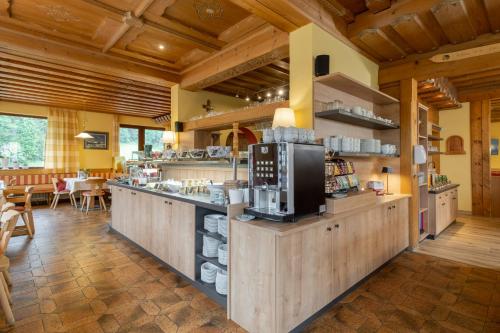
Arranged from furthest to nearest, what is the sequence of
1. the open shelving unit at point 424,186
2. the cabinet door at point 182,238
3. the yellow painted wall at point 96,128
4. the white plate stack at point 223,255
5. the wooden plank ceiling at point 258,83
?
1. the yellow painted wall at point 96,128
2. the wooden plank ceiling at point 258,83
3. the open shelving unit at point 424,186
4. the cabinet door at point 182,238
5. the white plate stack at point 223,255

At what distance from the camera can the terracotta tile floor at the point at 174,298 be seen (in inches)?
84.7

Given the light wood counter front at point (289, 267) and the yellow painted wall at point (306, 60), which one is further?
the yellow painted wall at point (306, 60)

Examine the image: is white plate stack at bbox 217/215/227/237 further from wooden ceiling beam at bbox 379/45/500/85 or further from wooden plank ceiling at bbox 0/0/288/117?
wooden ceiling beam at bbox 379/45/500/85

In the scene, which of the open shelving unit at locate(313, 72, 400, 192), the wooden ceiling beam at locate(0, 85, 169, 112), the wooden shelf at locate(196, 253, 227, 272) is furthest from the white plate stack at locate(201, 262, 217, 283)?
the wooden ceiling beam at locate(0, 85, 169, 112)

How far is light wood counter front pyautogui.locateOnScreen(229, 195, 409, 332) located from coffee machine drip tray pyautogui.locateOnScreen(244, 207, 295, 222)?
0.04m

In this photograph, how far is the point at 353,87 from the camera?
3.26 metres

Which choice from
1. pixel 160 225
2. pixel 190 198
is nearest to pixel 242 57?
pixel 190 198

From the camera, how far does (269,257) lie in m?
1.87

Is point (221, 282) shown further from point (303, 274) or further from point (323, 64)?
point (323, 64)

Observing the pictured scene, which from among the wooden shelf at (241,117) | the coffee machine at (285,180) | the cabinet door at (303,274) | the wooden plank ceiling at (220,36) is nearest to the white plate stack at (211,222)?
the coffee machine at (285,180)

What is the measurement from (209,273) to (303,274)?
1.03 meters

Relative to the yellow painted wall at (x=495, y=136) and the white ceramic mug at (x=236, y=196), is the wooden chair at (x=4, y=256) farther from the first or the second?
the yellow painted wall at (x=495, y=136)

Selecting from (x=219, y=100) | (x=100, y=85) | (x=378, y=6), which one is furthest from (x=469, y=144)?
(x=100, y=85)

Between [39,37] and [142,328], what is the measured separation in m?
4.36
